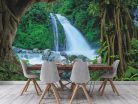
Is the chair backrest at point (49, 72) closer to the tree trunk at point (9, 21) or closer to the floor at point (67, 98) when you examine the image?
the floor at point (67, 98)

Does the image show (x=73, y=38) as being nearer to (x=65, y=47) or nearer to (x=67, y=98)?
(x=65, y=47)

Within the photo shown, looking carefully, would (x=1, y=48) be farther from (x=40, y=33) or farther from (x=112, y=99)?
(x=112, y=99)

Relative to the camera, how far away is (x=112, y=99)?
22.3 ft

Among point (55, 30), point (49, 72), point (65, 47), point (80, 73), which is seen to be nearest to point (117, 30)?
point (65, 47)

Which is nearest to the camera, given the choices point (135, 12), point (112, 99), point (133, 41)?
point (112, 99)

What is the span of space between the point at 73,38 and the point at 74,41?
15cm

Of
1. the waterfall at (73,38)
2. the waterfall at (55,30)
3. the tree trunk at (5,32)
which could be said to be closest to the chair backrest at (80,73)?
the tree trunk at (5,32)

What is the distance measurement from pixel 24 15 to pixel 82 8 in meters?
1.94

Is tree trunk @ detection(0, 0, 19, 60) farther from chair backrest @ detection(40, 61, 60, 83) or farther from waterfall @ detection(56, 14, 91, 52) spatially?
chair backrest @ detection(40, 61, 60, 83)

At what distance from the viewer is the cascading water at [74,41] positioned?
445 inches

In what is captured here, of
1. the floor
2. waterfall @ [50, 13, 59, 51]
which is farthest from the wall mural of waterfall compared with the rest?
the floor

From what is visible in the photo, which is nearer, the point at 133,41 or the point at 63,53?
the point at 133,41

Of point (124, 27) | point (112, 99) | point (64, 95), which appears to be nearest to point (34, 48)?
point (124, 27)

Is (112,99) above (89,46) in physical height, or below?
below
